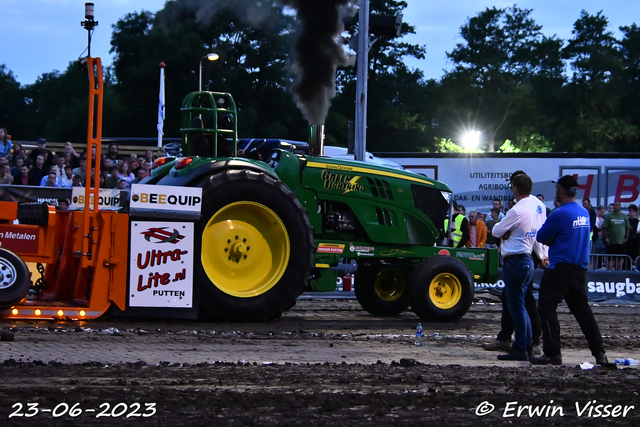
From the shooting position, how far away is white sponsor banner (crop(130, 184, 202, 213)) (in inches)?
388

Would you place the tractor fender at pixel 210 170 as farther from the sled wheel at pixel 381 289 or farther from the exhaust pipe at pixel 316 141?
the sled wheel at pixel 381 289

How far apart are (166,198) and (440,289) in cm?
385

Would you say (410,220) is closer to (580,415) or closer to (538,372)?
(538,372)

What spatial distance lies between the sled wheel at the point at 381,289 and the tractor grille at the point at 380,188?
1134 mm

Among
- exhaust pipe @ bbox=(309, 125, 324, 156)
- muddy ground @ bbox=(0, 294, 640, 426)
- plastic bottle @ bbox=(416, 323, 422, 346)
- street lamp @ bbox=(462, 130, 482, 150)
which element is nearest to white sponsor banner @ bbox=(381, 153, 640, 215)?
exhaust pipe @ bbox=(309, 125, 324, 156)

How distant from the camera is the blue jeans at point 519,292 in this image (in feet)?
27.4

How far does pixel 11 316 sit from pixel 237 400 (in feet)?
15.2

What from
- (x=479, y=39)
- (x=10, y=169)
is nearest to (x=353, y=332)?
(x=10, y=169)

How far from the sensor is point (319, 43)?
652 inches

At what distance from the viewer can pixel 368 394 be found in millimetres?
5953

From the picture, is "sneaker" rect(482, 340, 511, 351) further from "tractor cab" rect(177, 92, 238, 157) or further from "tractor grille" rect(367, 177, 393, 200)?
"tractor cab" rect(177, 92, 238, 157)

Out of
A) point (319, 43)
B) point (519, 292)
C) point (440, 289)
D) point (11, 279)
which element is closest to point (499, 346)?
point (519, 292)

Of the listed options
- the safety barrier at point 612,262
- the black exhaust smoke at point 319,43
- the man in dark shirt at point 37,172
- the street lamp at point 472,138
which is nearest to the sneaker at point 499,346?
the black exhaust smoke at point 319,43

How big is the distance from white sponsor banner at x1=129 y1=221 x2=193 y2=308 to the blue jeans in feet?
11.8
